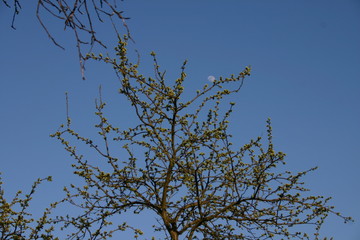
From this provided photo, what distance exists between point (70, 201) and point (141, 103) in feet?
9.65

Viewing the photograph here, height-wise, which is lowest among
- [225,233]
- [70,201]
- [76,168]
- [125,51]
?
[225,233]

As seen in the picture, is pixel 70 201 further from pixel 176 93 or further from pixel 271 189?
pixel 271 189

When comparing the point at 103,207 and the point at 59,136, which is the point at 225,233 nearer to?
the point at 103,207

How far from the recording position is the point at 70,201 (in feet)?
28.6

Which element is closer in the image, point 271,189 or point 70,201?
point 271,189

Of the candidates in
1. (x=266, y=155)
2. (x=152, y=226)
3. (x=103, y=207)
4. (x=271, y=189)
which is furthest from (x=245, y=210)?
(x=103, y=207)

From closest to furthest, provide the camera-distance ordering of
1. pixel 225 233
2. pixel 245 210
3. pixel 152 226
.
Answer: pixel 245 210 → pixel 225 233 → pixel 152 226

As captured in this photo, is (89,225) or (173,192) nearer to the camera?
(89,225)

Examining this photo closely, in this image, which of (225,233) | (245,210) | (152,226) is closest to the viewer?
(245,210)

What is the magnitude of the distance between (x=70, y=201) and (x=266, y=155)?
4.80 meters

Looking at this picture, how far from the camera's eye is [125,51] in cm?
876

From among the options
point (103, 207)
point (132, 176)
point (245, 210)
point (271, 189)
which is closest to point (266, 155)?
point (271, 189)

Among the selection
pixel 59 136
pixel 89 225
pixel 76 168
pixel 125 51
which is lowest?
pixel 89 225

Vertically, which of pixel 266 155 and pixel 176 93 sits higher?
pixel 176 93
